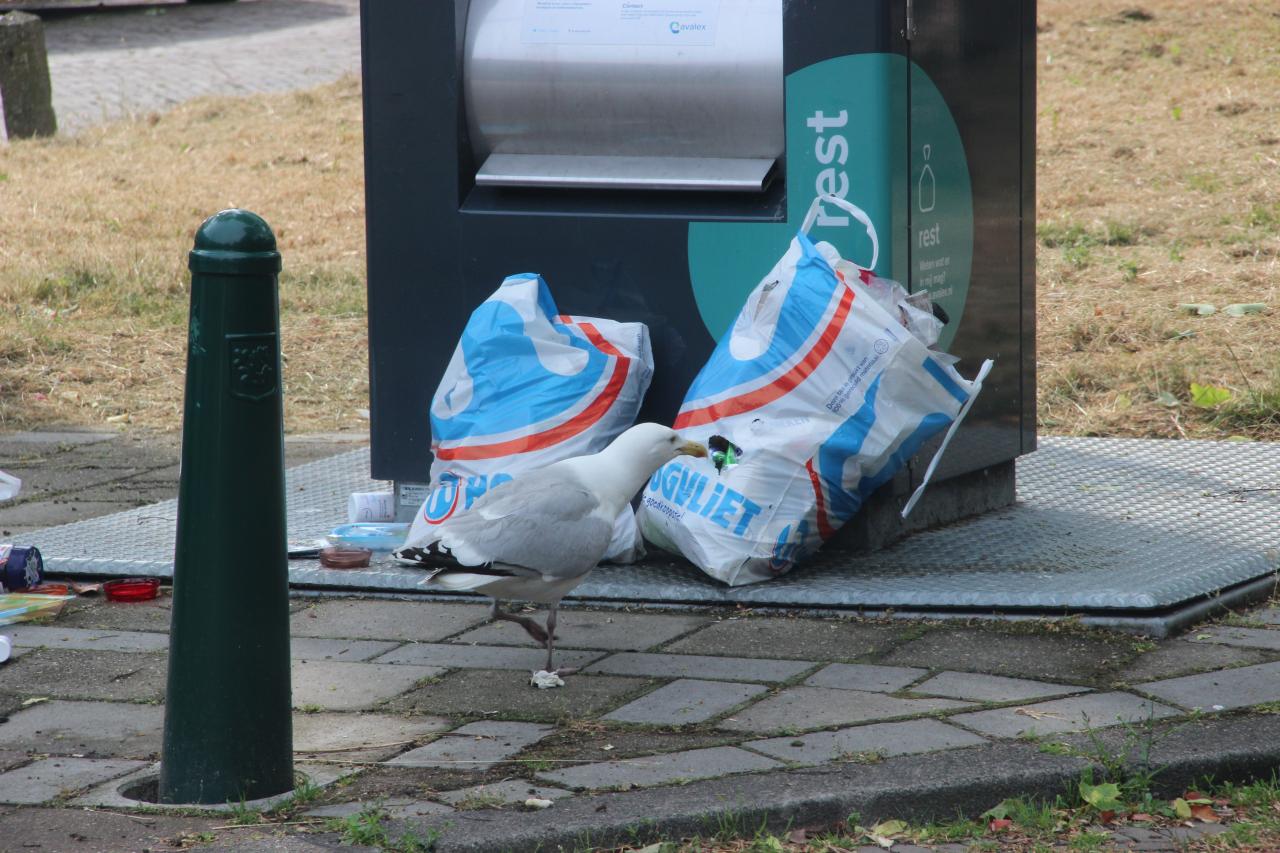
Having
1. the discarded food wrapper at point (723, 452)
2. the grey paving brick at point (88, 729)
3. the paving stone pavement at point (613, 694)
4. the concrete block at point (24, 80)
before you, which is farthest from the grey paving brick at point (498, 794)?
the concrete block at point (24, 80)

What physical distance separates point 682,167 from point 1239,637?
1883 millimetres

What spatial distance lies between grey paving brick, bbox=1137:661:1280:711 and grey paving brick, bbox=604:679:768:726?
80cm

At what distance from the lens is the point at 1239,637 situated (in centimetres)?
354

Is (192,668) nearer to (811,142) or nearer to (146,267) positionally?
(811,142)

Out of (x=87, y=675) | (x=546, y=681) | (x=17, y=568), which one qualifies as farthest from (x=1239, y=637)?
(x=17, y=568)

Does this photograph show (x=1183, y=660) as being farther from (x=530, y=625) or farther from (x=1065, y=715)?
(x=530, y=625)

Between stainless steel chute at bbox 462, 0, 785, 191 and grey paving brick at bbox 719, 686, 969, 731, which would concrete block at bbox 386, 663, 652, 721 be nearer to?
grey paving brick at bbox 719, 686, 969, 731

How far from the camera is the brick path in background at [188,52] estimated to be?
16.9 metres

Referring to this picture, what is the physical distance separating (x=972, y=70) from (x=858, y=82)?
0.56 metres

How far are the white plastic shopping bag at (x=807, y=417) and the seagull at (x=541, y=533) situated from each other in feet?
1.33

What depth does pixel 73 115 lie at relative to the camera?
51.5ft

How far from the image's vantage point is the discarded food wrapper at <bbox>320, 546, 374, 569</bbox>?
425 cm

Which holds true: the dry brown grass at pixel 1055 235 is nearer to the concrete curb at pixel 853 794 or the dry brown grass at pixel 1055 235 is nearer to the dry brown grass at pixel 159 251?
the dry brown grass at pixel 159 251

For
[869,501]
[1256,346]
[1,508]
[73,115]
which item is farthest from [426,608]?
[73,115]
